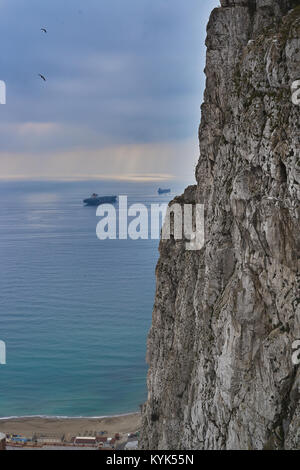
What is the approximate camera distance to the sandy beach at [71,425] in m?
49.9

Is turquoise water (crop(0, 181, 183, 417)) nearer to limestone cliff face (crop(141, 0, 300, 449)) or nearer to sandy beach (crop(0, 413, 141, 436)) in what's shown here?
sandy beach (crop(0, 413, 141, 436))

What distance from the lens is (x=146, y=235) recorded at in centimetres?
14375

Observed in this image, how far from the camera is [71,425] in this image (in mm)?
51938

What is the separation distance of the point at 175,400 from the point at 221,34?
15017 millimetres

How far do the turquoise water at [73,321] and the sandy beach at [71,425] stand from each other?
6.82 feet

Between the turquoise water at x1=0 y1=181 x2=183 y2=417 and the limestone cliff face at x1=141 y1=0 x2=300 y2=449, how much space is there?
36975 mm

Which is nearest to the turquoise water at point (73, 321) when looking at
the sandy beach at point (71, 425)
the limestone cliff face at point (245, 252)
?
the sandy beach at point (71, 425)

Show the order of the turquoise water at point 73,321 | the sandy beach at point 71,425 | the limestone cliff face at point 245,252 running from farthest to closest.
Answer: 1. the turquoise water at point 73,321
2. the sandy beach at point 71,425
3. the limestone cliff face at point 245,252

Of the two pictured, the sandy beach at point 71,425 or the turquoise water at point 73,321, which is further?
the turquoise water at point 73,321

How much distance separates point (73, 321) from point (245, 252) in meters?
67.3

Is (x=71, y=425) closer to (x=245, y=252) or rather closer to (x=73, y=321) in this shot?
(x=73, y=321)

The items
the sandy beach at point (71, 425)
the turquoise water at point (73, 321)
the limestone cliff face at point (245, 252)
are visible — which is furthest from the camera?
the turquoise water at point (73, 321)

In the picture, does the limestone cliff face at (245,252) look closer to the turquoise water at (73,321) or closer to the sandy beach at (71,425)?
the sandy beach at (71,425)

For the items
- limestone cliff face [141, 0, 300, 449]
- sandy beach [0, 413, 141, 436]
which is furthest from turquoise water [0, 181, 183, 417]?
limestone cliff face [141, 0, 300, 449]
